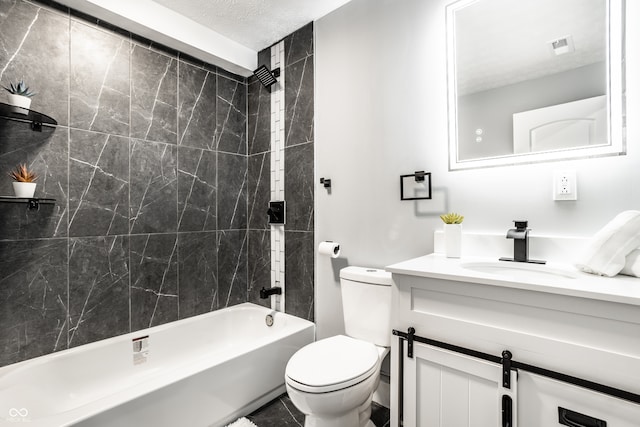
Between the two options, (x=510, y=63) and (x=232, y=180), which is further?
(x=232, y=180)

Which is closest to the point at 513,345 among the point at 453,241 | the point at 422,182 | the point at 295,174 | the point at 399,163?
the point at 453,241

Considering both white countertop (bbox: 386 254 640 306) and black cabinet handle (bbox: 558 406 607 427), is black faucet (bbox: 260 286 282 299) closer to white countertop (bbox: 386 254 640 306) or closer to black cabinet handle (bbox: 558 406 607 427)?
white countertop (bbox: 386 254 640 306)

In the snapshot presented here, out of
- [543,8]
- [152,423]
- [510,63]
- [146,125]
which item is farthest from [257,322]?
[543,8]

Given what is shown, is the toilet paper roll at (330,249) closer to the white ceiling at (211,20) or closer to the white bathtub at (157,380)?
the white bathtub at (157,380)

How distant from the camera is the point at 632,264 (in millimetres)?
1050

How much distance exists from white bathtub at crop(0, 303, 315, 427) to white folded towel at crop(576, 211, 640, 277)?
5.36 ft

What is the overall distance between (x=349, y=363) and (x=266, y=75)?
2.12 metres

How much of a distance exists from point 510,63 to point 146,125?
2.22 meters

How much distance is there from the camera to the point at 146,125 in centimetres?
211

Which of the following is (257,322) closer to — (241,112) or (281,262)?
(281,262)

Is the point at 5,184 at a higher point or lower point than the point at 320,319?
higher

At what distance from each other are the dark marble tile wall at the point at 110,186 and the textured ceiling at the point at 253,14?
12.3 inches

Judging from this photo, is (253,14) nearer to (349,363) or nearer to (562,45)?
(562,45)

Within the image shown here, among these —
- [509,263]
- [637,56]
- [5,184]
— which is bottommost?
[509,263]
